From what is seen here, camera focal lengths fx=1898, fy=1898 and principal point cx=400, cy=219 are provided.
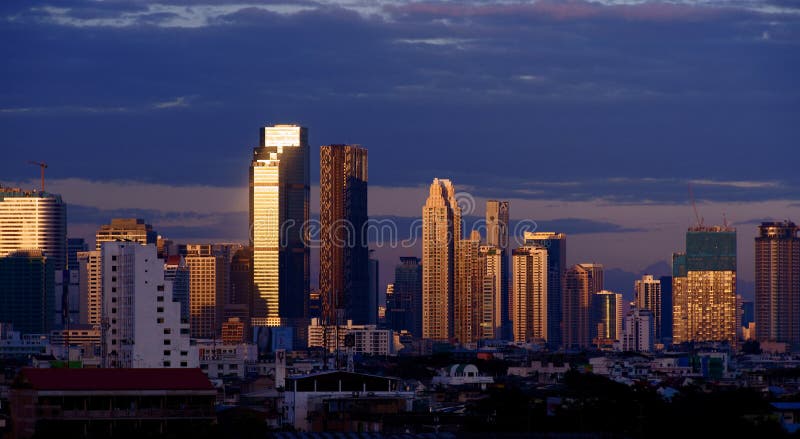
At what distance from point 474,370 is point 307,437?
107443mm

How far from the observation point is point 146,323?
162 meters

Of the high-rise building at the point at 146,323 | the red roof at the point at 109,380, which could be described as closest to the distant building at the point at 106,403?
the red roof at the point at 109,380

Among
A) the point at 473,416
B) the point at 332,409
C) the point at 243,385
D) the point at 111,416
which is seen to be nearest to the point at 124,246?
the point at 243,385

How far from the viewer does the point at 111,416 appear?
320 ft

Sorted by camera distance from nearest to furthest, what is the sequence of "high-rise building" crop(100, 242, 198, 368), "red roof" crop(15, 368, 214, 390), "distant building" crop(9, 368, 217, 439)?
"distant building" crop(9, 368, 217, 439), "red roof" crop(15, 368, 214, 390), "high-rise building" crop(100, 242, 198, 368)

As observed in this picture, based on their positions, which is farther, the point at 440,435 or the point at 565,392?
the point at 565,392

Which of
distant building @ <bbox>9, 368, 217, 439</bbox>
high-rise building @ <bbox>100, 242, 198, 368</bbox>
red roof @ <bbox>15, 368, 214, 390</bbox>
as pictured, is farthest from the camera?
high-rise building @ <bbox>100, 242, 198, 368</bbox>

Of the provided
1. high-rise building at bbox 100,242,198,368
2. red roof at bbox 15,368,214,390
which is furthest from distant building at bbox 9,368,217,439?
high-rise building at bbox 100,242,198,368

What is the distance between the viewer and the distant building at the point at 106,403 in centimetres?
9631

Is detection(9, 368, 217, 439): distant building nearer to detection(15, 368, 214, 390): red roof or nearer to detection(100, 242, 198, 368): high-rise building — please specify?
detection(15, 368, 214, 390): red roof

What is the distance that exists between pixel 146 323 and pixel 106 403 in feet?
212

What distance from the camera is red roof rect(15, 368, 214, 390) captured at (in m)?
97.9

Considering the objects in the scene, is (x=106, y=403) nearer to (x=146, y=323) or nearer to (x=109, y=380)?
(x=109, y=380)

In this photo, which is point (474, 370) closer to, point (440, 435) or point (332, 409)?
point (332, 409)
